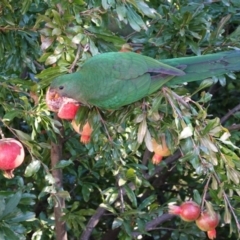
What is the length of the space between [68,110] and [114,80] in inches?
6.1

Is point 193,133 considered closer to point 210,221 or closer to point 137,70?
point 137,70

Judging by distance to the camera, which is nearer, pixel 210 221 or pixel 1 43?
pixel 210 221

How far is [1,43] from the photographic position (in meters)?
1.55

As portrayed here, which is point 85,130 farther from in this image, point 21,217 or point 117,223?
point 117,223

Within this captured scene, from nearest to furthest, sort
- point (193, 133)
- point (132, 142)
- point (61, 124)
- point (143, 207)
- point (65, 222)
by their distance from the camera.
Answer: point (193, 133)
point (132, 142)
point (61, 124)
point (65, 222)
point (143, 207)

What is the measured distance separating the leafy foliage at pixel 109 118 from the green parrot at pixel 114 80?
4 cm

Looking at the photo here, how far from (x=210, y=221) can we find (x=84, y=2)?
63 centimetres

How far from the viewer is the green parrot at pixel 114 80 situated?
1.21 metres

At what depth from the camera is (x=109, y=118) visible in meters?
1.35

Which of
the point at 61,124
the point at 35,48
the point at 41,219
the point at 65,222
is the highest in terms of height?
the point at 35,48

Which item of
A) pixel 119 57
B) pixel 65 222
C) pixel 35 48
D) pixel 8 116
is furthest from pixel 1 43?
pixel 65 222

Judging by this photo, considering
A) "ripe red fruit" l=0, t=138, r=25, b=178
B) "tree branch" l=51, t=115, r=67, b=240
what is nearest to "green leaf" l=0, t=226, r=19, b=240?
"ripe red fruit" l=0, t=138, r=25, b=178

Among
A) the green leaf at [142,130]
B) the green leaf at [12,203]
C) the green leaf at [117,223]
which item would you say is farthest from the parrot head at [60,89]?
the green leaf at [117,223]

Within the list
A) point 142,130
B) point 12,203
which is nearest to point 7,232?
point 12,203
